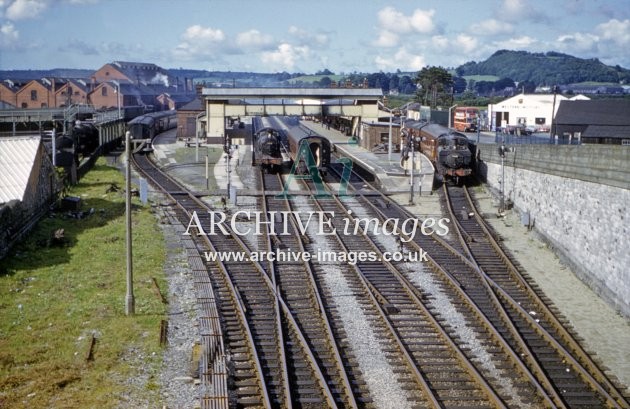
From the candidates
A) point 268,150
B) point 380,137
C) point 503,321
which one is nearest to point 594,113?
point 380,137

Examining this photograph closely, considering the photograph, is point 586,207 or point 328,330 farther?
point 586,207

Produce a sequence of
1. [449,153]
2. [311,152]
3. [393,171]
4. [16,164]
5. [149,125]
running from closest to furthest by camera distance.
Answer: [16,164] → [449,153] → [393,171] → [311,152] → [149,125]

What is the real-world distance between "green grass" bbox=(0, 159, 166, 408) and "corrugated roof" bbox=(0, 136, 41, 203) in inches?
61.8

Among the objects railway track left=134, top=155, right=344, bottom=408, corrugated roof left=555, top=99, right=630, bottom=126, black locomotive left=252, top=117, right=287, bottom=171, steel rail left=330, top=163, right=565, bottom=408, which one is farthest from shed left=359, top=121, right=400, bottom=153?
railway track left=134, top=155, right=344, bottom=408

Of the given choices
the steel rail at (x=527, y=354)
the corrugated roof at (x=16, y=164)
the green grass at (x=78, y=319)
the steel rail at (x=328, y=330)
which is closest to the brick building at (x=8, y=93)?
the corrugated roof at (x=16, y=164)

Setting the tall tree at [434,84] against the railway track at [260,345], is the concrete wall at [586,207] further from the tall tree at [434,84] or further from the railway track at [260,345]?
the tall tree at [434,84]

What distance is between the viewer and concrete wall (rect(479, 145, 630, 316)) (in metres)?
17.4

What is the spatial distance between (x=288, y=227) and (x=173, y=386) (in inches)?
529

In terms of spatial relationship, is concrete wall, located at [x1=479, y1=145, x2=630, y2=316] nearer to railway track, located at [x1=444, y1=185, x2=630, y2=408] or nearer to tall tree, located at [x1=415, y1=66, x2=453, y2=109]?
railway track, located at [x1=444, y1=185, x2=630, y2=408]

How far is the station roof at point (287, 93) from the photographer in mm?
45094

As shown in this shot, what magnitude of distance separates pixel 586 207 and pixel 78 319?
14.5 m

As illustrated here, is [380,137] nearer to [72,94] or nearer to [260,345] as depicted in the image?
[260,345]

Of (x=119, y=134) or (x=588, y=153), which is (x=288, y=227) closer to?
(x=588, y=153)

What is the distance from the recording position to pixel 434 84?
98562mm
